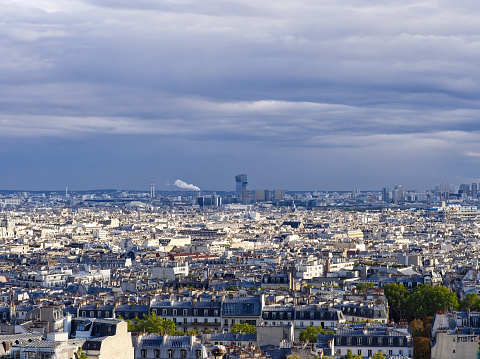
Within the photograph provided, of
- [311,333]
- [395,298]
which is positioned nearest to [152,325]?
[311,333]

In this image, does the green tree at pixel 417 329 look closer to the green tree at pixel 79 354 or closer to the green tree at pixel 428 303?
the green tree at pixel 428 303

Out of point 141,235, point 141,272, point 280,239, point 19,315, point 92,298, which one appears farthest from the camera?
point 141,235

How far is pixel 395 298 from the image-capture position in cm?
5772

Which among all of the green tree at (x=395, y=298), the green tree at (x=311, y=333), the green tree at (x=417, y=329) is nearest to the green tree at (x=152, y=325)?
the green tree at (x=311, y=333)

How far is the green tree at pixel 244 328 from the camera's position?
43181 mm

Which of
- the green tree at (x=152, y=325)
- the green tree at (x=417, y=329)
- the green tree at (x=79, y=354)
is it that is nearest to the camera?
the green tree at (x=79, y=354)

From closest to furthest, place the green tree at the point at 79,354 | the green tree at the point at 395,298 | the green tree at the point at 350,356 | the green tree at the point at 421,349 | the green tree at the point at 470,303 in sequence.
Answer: the green tree at the point at 79,354 → the green tree at the point at 350,356 → the green tree at the point at 421,349 → the green tree at the point at 470,303 → the green tree at the point at 395,298

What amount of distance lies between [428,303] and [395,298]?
144 inches

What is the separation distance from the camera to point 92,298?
53812 mm

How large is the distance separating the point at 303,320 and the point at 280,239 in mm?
108280

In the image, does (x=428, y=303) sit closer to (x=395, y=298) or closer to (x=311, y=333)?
(x=395, y=298)

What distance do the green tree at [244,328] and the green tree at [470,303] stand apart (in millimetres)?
12363

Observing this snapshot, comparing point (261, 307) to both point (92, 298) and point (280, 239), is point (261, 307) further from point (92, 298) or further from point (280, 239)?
point (280, 239)

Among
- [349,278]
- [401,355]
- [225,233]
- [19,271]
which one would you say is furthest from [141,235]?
[401,355]
